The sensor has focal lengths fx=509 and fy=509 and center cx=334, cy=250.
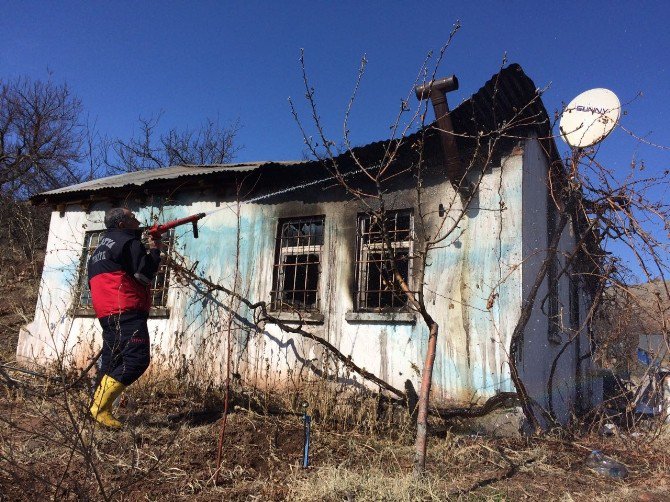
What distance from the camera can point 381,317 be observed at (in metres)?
6.22

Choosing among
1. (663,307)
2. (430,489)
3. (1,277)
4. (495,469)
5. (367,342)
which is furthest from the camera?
(1,277)

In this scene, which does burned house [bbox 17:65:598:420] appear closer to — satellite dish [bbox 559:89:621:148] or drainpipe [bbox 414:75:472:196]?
drainpipe [bbox 414:75:472:196]

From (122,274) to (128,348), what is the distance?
2.39 ft

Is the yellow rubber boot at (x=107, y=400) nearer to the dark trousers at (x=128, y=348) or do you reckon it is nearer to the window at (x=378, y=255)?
the dark trousers at (x=128, y=348)

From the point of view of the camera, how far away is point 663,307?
5.15 m

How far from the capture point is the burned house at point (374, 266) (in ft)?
18.9

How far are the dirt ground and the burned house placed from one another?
2.79ft

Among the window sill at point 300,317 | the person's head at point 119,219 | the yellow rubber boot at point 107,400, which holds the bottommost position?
the yellow rubber boot at point 107,400

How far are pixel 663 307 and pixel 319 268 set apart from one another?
12.9 ft

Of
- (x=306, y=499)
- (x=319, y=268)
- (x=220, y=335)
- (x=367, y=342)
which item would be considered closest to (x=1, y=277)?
(x=220, y=335)

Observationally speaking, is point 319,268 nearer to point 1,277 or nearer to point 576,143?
point 576,143

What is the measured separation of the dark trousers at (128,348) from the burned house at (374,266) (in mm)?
452

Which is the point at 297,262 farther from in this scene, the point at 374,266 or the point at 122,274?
the point at 122,274

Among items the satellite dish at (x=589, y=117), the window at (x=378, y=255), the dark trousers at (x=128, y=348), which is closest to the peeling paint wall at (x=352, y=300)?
the window at (x=378, y=255)
